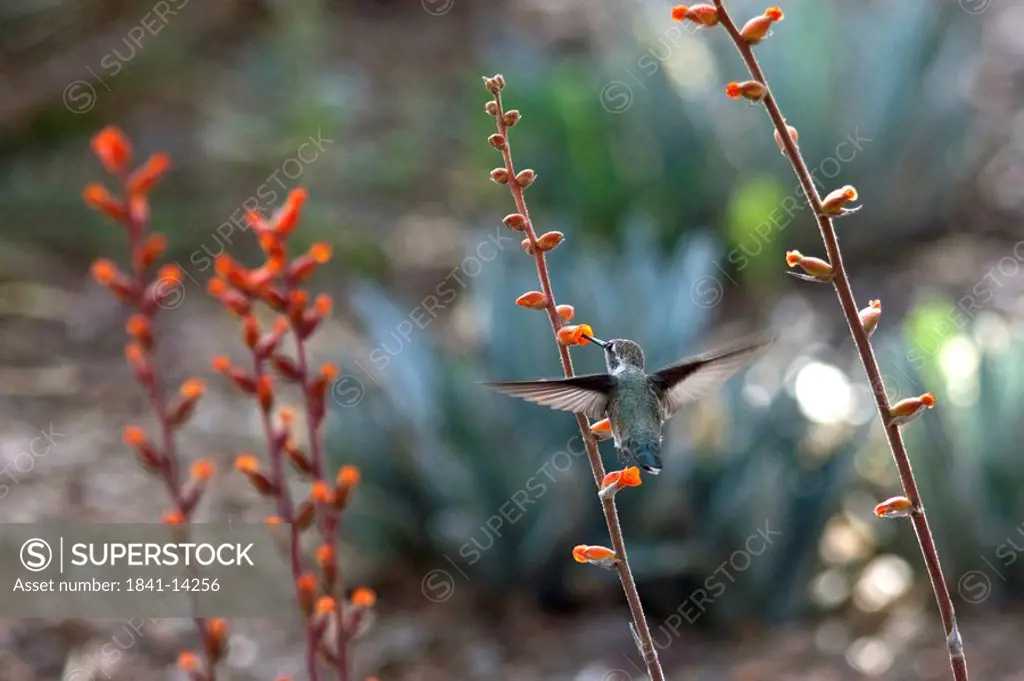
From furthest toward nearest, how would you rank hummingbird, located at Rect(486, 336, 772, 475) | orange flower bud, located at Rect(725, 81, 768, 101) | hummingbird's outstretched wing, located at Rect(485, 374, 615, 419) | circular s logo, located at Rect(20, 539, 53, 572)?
circular s logo, located at Rect(20, 539, 53, 572)
hummingbird, located at Rect(486, 336, 772, 475)
hummingbird's outstretched wing, located at Rect(485, 374, 615, 419)
orange flower bud, located at Rect(725, 81, 768, 101)

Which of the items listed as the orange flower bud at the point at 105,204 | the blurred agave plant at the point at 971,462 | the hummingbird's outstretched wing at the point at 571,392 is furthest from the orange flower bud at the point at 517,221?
the blurred agave plant at the point at 971,462

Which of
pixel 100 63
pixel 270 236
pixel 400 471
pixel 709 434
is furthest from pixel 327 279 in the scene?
pixel 270 236

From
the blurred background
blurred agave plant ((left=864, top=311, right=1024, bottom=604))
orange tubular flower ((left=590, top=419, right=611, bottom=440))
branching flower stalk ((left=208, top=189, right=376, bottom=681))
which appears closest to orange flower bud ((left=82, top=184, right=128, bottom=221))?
branching flower stalk ((left=208, top=189, right=376, bottom=681))

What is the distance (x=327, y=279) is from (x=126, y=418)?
1.56 metres

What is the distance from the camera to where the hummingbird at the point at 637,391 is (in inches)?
61.1

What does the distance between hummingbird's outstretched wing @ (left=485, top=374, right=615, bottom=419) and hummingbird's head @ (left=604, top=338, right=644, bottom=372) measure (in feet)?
0.26

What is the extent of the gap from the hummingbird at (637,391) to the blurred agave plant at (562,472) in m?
1.62

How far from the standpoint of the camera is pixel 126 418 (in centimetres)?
482

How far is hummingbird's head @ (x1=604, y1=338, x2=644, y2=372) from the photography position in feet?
5.69

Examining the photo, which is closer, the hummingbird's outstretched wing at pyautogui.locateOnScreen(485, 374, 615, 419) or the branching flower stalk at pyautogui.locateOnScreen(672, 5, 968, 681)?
the branching flower stalk at pyautogui.locateOnScreen(672, 5, 968, 681)

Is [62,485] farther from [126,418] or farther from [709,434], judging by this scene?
[709,434]

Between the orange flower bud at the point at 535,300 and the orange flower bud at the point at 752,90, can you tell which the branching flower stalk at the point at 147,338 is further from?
the orange flower bud at the point at 752,90

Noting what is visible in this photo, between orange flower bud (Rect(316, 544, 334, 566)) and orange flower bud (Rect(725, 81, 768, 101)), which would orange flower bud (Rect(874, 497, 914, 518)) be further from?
orange flower bud (Rect(316, 544, 334, 566))

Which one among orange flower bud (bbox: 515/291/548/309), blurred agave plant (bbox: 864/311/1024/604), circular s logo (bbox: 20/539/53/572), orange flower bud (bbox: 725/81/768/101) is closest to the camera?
orange flower bud (bbox: 725/81/768/101)
